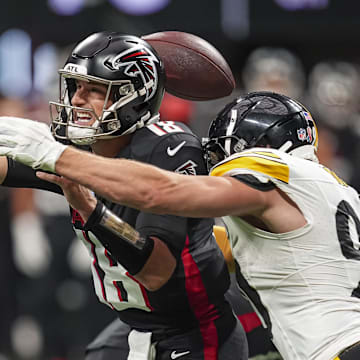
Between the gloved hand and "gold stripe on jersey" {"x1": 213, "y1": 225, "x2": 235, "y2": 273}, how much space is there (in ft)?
3.34

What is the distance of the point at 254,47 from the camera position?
29.3 feet

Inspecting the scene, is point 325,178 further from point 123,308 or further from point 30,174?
point 30,174

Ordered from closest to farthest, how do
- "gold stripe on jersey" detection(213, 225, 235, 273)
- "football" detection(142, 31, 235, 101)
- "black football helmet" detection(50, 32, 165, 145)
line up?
"black football helmet" detection(50, 32, 165, 145), "gold stripe on jersey" detection(213, 225, 235, 273), "football" detection(142, 31, 235, 101)

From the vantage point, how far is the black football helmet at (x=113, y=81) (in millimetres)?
3289

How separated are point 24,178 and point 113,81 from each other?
1.92ft

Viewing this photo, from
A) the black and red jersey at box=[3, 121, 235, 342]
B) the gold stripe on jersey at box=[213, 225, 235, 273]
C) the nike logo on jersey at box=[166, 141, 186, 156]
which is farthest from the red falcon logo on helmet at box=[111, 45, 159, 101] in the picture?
the gold stripe on jersey at box=[213, 225, 235, 273]

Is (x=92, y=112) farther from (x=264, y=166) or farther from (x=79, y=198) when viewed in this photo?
(x=264, y=166)

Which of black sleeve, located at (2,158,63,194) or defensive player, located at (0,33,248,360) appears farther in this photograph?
black sleeve, located at (2,158,63,194)

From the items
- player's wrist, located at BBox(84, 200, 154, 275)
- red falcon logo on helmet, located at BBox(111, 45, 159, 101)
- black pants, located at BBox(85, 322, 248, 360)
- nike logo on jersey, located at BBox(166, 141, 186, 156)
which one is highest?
red falcon logo on helmet, located at BBox(111, 45, 159, 101)

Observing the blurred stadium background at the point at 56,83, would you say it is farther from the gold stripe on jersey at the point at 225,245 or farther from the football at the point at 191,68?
the gold stripe on jersey at the point at 225,245

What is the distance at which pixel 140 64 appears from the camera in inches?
132

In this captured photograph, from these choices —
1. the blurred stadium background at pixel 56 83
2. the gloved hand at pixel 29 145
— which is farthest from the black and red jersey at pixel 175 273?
the blurred stadium background at pixel 56 83

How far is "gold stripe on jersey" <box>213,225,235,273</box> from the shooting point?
3521 millimetres

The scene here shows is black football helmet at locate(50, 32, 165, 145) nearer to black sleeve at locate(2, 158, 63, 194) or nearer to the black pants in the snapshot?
black sleeve at locate(2, 158, 63, 194)
